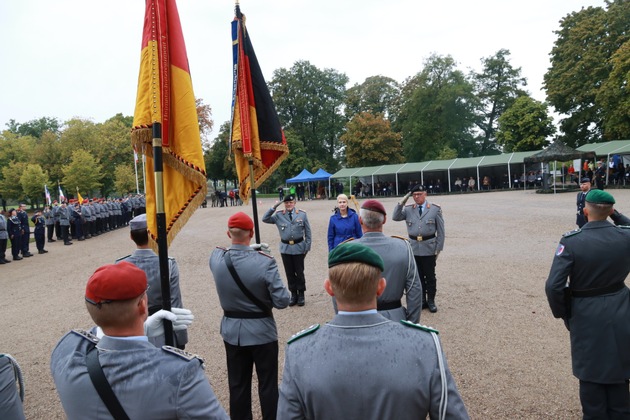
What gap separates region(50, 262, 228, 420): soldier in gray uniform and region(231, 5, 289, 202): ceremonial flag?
382 centimetres

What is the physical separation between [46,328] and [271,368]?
5.87 meters

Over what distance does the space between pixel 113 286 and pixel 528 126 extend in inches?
2001

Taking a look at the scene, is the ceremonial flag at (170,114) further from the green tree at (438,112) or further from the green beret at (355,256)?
the green tree at (438,112)

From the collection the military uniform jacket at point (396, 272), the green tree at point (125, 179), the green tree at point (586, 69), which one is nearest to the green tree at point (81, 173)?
the green tree at point (125, 179)

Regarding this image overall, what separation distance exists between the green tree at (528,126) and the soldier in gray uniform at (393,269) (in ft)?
156

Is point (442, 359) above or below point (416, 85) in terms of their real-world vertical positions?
below

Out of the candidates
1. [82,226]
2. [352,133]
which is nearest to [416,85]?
[352,133]

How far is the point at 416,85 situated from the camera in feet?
203

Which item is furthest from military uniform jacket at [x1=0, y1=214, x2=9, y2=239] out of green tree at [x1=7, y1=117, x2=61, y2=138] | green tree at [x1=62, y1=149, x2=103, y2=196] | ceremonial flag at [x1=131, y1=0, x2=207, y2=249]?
green tree at [x1=7, y1=117, x2=61, y2=138]

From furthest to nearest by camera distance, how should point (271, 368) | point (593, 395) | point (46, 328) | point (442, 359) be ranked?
1. point (46, 328)
2. point (271, 368)
3. point (593, 395)
4. point (442, 359)

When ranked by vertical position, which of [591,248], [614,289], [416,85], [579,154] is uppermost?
[416,85]

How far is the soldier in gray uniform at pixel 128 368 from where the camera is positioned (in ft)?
6.00

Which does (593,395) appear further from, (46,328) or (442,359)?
(46,328)

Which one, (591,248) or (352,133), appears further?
(352,133)
